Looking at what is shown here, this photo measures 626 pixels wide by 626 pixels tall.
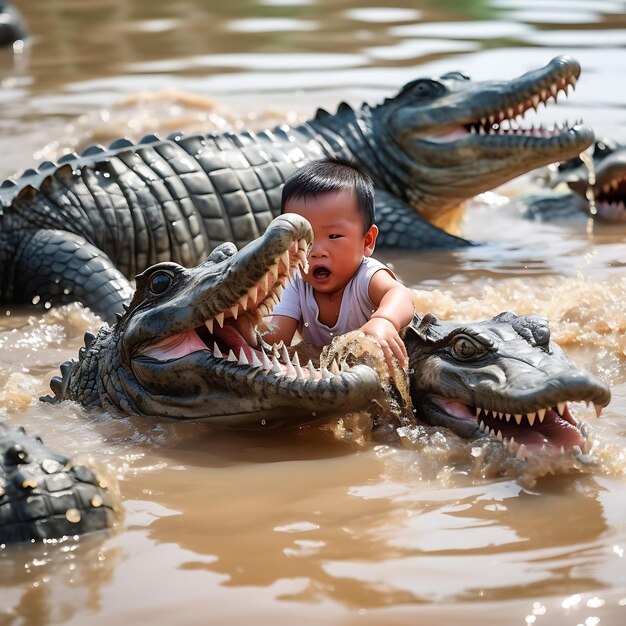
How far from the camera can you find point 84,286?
6.19m

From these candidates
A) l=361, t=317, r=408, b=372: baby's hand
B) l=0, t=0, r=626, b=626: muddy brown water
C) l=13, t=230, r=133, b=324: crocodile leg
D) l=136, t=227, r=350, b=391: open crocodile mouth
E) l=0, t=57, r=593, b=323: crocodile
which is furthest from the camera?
l=0, t=57, r=593, b=323: crocodile

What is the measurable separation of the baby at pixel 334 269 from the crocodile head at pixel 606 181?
390 cm

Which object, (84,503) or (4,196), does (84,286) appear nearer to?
(4,196)

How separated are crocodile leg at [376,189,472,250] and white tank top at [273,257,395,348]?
281 cm

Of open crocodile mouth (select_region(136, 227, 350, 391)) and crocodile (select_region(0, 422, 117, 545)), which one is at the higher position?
open crocodile mouth (select_region(136, 227, 350, 391))

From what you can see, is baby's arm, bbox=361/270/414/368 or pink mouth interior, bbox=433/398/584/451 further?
baby's arm, bbox=361/270/414/368

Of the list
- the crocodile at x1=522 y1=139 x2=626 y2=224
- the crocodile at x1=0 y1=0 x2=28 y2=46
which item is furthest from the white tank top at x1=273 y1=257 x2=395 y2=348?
the crocodile at x1=0 y1=0 x2=28 y2=46

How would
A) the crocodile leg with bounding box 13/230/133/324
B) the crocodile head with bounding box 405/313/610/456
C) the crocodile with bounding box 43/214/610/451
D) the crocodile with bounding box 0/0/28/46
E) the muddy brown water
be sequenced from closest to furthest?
the muddy brown water < the crocodile head with bounding box 405/313/610/456 < the crocodile with bounding box 43/214/610/451 < the crocodile leg with bounding box 13/230/133/324 < the crocodile with bounding box 0/0/28/46

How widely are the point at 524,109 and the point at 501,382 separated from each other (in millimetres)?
4239

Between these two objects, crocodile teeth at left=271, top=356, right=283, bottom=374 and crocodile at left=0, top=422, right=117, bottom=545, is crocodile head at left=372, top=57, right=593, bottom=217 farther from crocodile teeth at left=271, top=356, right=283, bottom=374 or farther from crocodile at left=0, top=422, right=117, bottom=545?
crocodile at left=0, top=422, right=117, bottom=545

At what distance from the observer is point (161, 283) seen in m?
4.18

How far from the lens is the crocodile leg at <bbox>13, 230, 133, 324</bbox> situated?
6137 millimetres

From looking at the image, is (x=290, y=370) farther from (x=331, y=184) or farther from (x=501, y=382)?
(x=331, y=184)

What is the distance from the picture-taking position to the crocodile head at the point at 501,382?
3.56 metres
